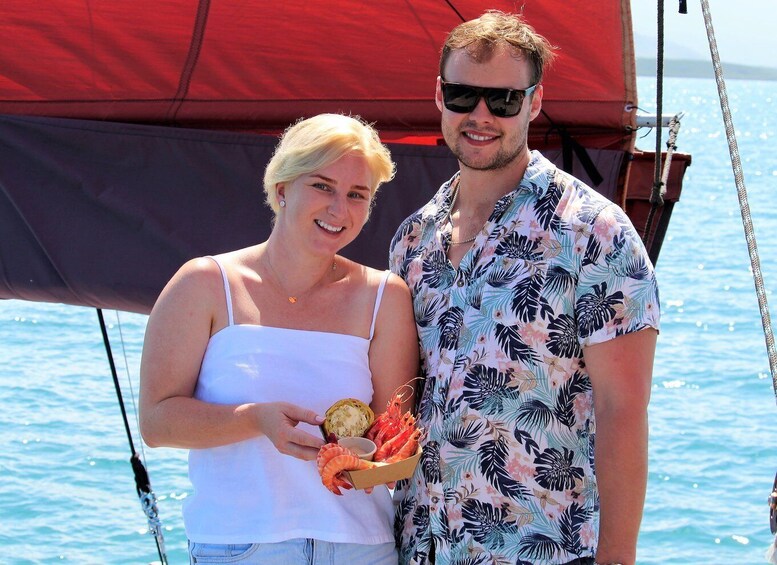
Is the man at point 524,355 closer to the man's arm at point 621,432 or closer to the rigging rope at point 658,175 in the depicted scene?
the man's arm at point 621,432

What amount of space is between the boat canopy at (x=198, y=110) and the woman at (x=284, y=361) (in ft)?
2.16

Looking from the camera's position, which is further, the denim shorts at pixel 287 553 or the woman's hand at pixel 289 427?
the denim shorts at pixel 287 553

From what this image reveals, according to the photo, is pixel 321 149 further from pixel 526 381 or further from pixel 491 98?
pixel 526 381

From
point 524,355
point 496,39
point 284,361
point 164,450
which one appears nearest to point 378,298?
point 284,361

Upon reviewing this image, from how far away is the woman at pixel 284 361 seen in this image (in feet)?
6.86

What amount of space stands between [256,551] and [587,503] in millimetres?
596

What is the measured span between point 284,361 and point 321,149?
0.40 meters

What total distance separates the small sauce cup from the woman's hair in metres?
A: 0.51

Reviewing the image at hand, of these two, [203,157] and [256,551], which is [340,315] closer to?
[256,551]

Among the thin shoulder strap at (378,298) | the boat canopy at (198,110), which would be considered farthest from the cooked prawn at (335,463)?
the boat canopy at (198,110)

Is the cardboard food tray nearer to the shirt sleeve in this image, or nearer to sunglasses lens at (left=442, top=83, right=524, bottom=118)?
the shirt sleeve

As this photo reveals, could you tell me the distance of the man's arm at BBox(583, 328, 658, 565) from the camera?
2004mm

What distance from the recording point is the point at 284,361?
7.07 feet

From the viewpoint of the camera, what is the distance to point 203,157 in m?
2.94
